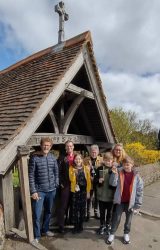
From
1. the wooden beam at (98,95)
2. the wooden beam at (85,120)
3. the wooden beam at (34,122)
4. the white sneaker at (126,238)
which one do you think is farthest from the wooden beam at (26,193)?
the wooden beam at (85,120)

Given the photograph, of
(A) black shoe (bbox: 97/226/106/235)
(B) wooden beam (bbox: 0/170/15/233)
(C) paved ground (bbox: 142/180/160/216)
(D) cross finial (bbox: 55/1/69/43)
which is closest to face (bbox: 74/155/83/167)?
(B) wooden beam (bbox: 0/170/15/233)

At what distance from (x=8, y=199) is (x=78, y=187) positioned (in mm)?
1296

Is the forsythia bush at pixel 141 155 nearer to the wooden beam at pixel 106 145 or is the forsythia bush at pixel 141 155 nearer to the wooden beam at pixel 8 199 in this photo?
the wooden beam at pixel 106 145

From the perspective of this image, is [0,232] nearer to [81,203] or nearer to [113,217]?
[81,203]

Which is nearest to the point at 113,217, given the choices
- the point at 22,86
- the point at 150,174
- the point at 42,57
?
the point at 22,86

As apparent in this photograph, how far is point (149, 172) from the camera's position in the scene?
42.1ft

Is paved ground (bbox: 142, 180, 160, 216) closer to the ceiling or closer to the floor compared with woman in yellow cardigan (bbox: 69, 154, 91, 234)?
closer to the floor

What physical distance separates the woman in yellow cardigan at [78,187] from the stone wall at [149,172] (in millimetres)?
6772

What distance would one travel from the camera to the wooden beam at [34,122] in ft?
14.2

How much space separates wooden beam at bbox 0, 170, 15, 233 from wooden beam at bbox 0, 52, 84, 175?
472mm

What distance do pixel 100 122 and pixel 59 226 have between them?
2778mm

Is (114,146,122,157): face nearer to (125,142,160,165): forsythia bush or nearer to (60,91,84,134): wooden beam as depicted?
(60,91,84,134): wooden beam

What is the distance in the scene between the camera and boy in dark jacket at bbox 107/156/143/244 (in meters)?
4.92

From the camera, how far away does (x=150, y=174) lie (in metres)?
13.0
